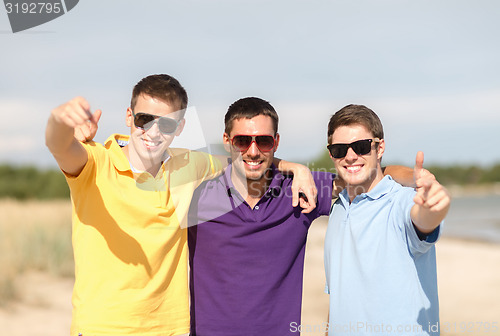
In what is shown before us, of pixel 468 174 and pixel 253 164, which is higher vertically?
pixel 468 174

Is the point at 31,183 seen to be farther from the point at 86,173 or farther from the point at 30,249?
the point at 86,173

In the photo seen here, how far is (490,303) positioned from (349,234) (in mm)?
7125

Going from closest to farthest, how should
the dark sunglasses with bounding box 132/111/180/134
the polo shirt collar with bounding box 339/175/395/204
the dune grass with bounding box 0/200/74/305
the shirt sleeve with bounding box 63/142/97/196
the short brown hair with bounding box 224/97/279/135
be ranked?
the shirt sleeve with bounding box 63/142/97/196 → the polo shirt collar with bounding box 339/175/395/204 → the dark sunglasses with bounding box 132/111/180/134 → the short brown hair with bounding box 224/97/279/135 → the dune grass with bounding box 0/200/74/305

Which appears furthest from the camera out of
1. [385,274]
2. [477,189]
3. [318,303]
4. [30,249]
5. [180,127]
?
[477,189]

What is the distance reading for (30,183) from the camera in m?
35.9

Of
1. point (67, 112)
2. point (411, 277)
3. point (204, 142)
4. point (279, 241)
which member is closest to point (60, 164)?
point (67, 112)

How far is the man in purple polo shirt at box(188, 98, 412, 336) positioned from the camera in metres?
3.36

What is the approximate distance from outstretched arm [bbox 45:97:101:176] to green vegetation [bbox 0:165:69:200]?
30.9m

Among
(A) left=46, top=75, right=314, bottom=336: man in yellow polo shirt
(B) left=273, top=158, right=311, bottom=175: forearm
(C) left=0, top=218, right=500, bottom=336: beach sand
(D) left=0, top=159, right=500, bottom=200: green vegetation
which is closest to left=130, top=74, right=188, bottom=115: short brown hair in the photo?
(A) left=46, top=75, right=314, bottom=336: man in yellow polo shirt

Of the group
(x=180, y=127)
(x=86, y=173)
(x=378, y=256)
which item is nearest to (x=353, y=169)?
(x=378, y=256)

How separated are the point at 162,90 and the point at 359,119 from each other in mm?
1353

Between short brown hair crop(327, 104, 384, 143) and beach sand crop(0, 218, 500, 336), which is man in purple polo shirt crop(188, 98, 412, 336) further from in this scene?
beach sand crop(0, 218, 500, 336)

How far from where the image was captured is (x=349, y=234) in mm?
3057

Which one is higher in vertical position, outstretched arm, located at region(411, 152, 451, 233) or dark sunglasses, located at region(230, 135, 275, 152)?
dark sunglasses, located at region(230, 135, 275, 152)
